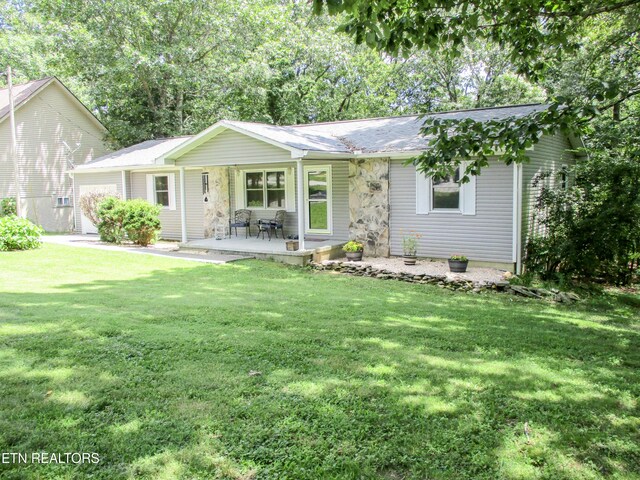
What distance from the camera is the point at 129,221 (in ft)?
46.9

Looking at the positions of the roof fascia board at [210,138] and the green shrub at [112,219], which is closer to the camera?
the roof fascia board at [210,138]

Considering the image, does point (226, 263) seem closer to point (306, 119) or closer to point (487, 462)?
point (487, 462)

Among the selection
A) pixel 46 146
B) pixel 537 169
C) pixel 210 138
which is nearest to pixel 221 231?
pixel 210 138

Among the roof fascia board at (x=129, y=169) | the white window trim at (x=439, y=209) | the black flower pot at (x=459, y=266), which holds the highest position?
the roof fascia board at (x=129, y=169)

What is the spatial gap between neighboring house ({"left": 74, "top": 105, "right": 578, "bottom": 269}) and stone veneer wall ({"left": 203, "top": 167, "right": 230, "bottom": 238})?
0.10 feet

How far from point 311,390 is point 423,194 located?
340 inches

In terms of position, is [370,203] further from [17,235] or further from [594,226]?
[17,235]

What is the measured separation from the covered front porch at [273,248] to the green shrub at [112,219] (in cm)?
211

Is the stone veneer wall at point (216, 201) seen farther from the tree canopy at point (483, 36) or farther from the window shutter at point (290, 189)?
the tree canopy at point (483, 36)

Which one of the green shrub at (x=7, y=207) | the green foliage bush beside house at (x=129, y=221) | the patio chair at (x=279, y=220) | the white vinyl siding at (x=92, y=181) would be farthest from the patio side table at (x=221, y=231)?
the green shrub at (x=7, y=207)

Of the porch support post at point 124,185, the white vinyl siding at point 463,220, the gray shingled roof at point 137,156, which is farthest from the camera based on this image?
the porch support post at point 124,185

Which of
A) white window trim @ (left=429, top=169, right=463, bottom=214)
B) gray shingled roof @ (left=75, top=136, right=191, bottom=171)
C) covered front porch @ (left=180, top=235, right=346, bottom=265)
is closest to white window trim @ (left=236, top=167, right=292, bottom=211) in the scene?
covered front porch @ (left=180, top=235, right=346, bottom=265)

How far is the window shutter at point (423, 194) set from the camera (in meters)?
11.7

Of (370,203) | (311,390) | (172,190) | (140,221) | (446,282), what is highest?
(172,190)
